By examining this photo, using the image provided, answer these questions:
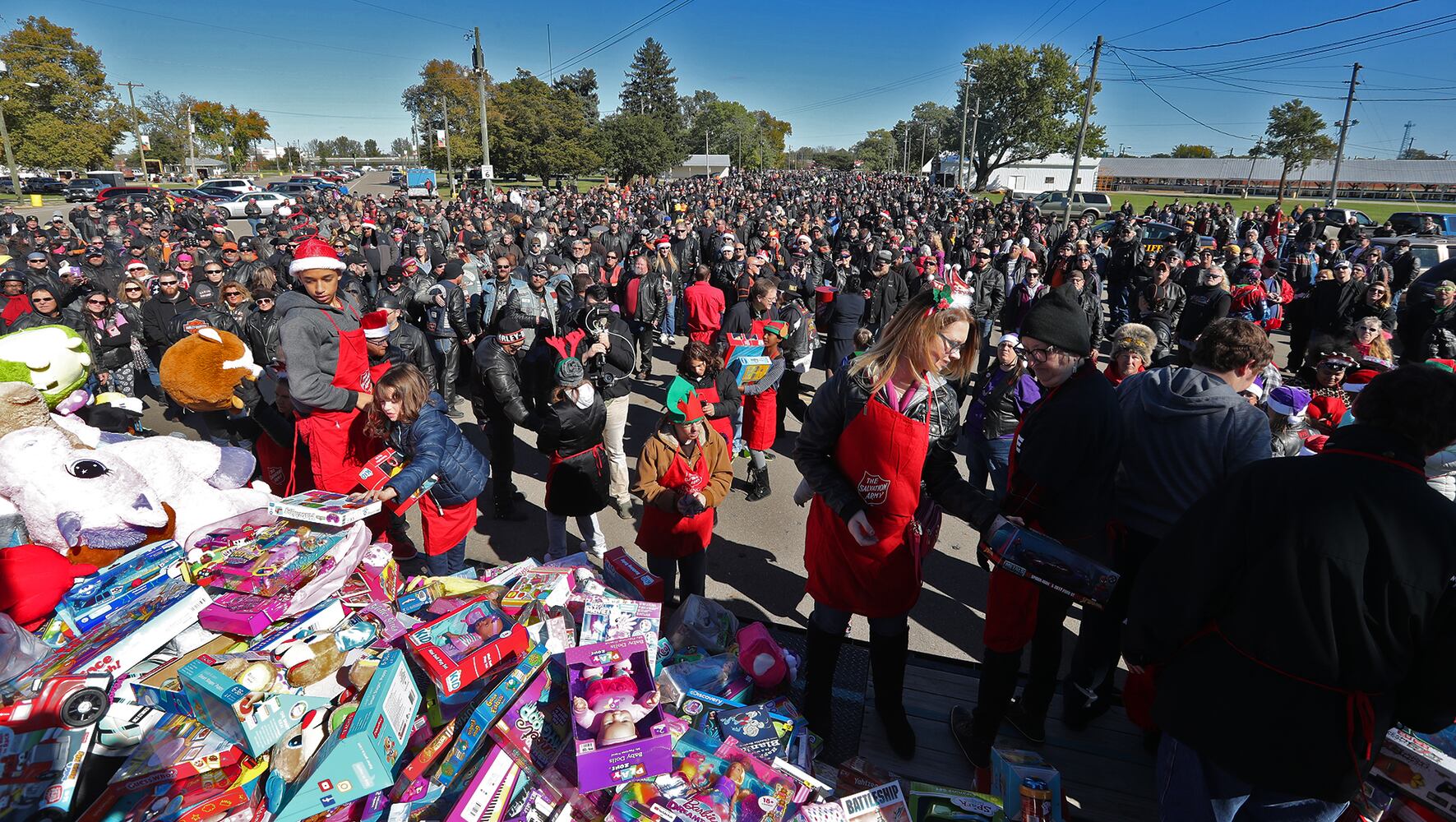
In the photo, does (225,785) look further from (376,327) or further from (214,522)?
(376,327)

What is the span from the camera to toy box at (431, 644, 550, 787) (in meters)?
2.32

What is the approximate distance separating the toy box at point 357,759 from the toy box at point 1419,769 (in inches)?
124

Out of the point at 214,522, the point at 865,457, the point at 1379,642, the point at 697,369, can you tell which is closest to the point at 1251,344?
the point at 1379,642

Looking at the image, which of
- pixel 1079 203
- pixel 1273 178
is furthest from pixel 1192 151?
pixel 1079 203

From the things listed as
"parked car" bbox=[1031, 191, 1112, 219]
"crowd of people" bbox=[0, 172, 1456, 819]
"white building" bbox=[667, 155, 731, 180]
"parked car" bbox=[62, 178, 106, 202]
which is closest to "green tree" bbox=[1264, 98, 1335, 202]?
"parked car" bbox=[1031, 191, 1112, 219]

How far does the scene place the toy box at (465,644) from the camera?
8.23 ft

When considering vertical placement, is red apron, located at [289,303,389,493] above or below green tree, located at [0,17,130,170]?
below

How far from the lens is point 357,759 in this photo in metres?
2.14

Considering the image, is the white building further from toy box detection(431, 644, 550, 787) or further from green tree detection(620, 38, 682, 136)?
toy box detection(431, 644, 550, 787)

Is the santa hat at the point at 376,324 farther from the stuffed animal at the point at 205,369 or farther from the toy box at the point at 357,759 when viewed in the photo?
the toy box at the point at 357,759

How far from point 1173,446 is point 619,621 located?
7.97 ft

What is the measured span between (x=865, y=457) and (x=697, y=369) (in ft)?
7.25

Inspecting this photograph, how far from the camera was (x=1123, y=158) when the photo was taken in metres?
83.1

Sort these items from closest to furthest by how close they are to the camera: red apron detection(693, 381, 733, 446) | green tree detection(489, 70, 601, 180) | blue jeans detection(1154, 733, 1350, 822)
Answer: blue jeans detection(1154, 733, 1350, 822)
red apron detection(693, 381, 733, 446)
green tree detection(489, 70, 601, 180)
